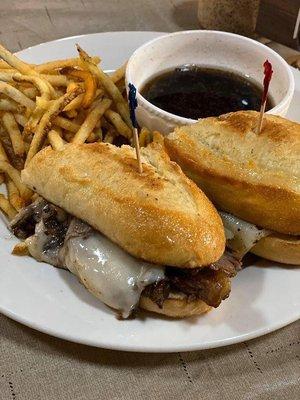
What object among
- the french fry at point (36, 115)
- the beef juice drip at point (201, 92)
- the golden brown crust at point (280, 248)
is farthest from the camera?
the beef juice drip at point (201, 92)

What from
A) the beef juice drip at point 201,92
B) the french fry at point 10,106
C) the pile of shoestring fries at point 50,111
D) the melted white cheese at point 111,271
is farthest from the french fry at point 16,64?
the melted white cheese at point 111,271

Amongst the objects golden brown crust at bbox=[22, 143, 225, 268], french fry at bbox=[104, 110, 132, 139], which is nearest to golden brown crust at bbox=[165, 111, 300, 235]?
golden brown crust at bbox=[22, 143, 225, 268]

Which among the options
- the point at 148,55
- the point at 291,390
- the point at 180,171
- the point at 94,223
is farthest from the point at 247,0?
the point at 291,390

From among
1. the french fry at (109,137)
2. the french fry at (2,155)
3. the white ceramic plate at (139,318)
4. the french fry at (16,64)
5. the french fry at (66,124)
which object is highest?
the french fry at (16,64)

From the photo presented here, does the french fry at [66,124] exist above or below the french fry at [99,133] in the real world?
above

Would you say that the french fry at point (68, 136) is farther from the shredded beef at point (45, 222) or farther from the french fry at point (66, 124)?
the shredded beef at point (45, 222)

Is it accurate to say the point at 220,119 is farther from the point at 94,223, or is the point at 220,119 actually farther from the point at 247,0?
the point at 247,0

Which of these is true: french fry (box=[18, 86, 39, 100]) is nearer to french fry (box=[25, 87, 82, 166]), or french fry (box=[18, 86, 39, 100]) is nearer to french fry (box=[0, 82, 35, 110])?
french fry (box=[0, 82, 35, 110])
